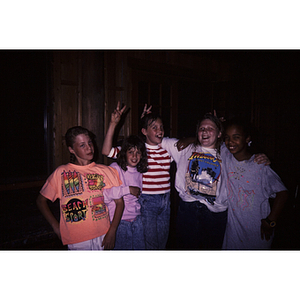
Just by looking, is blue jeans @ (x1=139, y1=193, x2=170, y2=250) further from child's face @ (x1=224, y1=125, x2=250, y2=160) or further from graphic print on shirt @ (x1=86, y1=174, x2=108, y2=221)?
child's face @ (x1=224, y1=125, x2=250, y2=160)

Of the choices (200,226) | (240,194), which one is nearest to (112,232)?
(200,226)

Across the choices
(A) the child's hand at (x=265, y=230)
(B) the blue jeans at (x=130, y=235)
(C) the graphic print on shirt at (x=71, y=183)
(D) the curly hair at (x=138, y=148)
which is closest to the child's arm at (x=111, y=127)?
(D) the curly hair at (x=138, y=148)

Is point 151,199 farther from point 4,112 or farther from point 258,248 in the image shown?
point 4,112

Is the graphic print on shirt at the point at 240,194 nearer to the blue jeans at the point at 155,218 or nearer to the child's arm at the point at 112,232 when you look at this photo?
the blue jeans at the point at 155,218

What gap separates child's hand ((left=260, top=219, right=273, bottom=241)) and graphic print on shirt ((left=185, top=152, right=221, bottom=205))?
1.54 feet

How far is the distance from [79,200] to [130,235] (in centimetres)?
58

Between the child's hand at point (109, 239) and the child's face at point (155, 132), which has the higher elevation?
the child's face at point (155, 132)

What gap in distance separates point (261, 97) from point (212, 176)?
10.2 feet

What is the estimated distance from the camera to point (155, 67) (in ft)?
13.4

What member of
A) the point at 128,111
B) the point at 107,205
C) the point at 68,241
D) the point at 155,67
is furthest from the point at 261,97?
the point at 68,241

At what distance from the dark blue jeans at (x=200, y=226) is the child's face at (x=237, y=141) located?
23.1 inches

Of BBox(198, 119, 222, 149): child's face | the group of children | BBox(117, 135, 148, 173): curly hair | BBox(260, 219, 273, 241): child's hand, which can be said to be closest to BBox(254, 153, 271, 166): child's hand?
the group of children

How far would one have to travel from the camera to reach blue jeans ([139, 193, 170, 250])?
2295 mm

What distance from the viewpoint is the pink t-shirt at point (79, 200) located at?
196 centimetres
